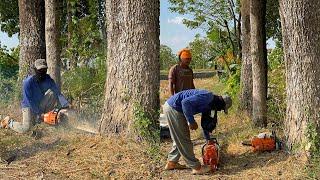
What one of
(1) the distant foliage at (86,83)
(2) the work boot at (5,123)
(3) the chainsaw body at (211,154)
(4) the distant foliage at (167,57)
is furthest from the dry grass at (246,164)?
(4) the distant foliage at (167,57)

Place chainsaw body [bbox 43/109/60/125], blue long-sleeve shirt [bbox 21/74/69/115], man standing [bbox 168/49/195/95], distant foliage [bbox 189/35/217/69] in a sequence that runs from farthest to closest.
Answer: distant foliage [bbox 189/35/217/69], blue long-sleeve shirt [bbox 21/74/69/115], chainsaw body [bbox 43/109/60/125], man standing [bbox 168/49/195/95]

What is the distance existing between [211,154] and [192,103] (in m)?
0.76

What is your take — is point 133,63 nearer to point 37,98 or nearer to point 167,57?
point 37,98

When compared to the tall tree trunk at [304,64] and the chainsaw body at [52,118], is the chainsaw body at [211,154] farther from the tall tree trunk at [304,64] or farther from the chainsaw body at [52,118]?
the chainsaw body at [52,118]

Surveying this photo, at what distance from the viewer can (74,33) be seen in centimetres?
1519

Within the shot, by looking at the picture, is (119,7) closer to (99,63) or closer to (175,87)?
(175,87)

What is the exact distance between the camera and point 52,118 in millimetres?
9047

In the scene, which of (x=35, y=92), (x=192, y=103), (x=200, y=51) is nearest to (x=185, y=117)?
(x=192, y=103)

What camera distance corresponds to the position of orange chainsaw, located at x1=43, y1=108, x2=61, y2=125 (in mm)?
9023

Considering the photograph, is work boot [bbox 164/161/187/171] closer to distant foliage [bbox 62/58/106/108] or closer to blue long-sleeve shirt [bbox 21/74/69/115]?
blue long-sleeve shirt [bbox 21/74/69/115]

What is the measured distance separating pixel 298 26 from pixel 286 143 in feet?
5.35

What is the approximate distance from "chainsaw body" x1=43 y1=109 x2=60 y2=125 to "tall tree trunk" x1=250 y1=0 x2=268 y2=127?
3.67 meters

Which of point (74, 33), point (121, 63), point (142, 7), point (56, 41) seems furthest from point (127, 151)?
point (74, 33)

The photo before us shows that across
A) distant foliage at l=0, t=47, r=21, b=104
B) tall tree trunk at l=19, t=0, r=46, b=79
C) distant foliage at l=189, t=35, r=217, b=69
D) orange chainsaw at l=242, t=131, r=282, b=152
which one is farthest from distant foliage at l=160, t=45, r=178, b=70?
orange chainsaw at l=242, t=131, r=282, b=152
